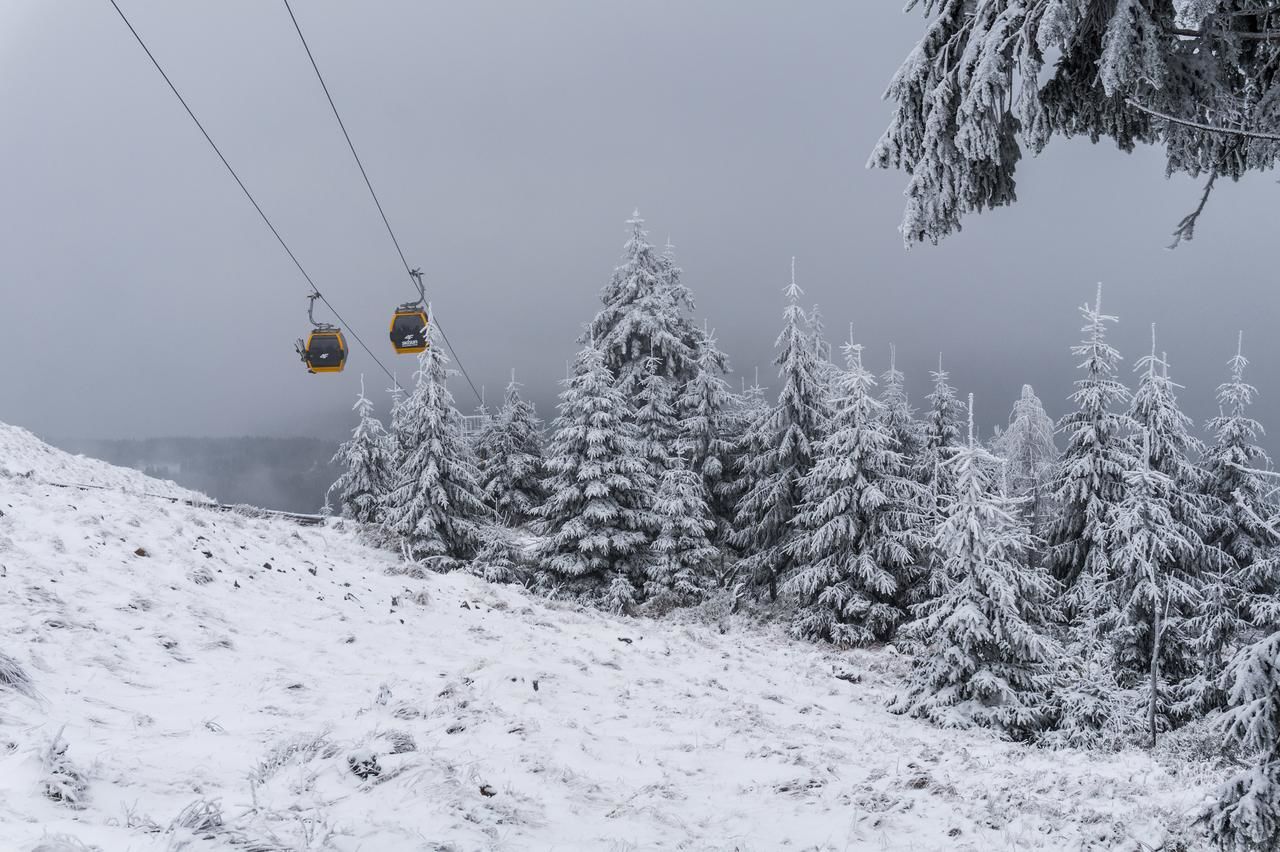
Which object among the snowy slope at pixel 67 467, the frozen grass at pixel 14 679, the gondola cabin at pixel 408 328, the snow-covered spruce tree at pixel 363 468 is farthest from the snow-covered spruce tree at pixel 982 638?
the snow-covered spruce tree at pixel 363 468

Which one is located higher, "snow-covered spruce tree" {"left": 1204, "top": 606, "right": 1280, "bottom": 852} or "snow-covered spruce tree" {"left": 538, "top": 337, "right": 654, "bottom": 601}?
"snow-covered spruce tree" {"left": 538, "top": 337, "right": 654, "bottom": 601}

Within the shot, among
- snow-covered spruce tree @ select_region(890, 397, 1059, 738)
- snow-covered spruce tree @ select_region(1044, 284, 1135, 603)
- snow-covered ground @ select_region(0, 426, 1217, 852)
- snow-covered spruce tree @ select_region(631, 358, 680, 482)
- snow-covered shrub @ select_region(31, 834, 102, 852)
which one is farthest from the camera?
snow-covered spruce tree @ select_region(631, 358, 680, 482)

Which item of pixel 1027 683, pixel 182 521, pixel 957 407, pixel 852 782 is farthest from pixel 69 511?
pixel 957 407

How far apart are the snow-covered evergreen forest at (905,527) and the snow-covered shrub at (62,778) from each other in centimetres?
1296

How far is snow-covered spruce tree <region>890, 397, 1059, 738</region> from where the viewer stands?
1376 cm

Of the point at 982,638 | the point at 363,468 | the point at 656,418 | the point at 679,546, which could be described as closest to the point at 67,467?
the point at 363,468

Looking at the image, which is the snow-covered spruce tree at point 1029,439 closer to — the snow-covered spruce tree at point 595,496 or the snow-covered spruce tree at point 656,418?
the snow-covered spruce tree at point 656,418

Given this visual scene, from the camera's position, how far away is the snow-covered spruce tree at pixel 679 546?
83.0 ft

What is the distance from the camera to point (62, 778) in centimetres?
470

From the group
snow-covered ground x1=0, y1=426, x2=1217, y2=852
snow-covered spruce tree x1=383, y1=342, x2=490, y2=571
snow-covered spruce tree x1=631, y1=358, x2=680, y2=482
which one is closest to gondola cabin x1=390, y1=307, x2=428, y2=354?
snow-covered spruce tree x1=383, y1=342, x2=490, y2=571

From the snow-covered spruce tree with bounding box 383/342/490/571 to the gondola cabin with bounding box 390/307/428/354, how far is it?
7.38ft

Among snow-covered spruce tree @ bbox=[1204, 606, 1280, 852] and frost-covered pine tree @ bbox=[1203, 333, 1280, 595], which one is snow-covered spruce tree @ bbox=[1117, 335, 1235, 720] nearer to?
frost-covered pine tree @ bbox=[1203, 333, 1280, 595]

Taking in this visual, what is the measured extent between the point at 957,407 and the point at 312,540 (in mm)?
25061

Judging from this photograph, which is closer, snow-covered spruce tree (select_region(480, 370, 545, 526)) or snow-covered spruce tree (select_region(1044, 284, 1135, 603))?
snow-covered spruce tree (select_region(1044, 284, 1135, 603))
